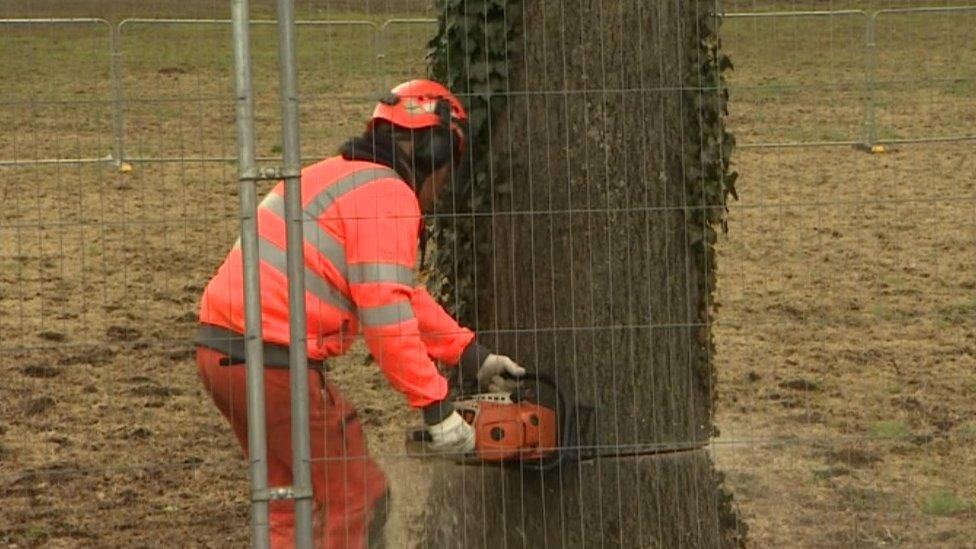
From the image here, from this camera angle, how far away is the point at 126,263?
32.5 ft

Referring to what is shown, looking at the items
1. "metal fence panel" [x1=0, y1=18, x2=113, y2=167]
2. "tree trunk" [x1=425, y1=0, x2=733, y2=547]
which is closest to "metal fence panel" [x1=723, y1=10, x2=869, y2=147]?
"tree trunk" [x1=425, y1=0, x2=733, y2=547]

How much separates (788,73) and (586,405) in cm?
445

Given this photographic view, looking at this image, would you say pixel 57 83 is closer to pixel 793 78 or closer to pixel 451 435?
pixel 793 78

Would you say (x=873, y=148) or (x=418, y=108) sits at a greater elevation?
(x=873, y=148)

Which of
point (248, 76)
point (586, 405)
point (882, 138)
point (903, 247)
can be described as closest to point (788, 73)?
point (903, 247)

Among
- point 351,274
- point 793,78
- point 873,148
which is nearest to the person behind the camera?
point 351,274

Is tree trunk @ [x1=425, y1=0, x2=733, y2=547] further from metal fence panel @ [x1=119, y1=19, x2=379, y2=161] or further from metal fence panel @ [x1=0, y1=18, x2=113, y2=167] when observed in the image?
metal fence panel @ [x1=0, y1=18, x2=113, y2=167]

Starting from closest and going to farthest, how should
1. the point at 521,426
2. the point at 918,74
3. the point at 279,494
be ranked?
the point at 279,494
the point at 521,426
the point at 918,74

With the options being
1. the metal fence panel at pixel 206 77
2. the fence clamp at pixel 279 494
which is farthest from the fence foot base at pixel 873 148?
the fence clamp at pixel 279 494

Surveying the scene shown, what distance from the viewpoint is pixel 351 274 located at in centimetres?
545

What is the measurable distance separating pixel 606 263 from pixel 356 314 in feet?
2.73

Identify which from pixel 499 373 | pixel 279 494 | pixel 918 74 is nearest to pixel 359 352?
pixel 499 373

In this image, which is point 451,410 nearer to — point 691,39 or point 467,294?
point 467,294

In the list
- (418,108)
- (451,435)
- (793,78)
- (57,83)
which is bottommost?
(451,435)
